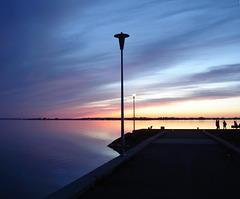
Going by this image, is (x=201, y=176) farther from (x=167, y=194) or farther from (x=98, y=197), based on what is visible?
(x=98, y=197)

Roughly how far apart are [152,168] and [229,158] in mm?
5003

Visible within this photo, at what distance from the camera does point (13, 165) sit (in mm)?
29109

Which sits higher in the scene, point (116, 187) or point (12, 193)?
point (116, 187)

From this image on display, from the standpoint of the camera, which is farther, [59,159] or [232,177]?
[59,159]

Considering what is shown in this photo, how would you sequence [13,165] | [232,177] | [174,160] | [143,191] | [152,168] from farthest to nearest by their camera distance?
[13,165] < [174,160] < [152,168] < [232,177] < [143,191]

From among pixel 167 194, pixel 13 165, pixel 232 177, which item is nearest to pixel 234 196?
pixel 167 194

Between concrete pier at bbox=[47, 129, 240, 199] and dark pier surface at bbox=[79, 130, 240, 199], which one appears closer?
concrete pier at bbox=[47, 129, 240, 199]

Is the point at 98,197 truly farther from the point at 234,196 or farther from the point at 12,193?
the point at 12,193

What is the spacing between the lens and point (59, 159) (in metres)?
33.1

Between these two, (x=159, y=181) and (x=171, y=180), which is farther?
(x=171, y=180)

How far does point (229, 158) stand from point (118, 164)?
20.5ft

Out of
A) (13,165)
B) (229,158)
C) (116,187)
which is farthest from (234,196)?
(13,165)

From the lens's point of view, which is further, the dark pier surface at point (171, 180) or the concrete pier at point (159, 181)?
the dark pier surface at point (171, 180)

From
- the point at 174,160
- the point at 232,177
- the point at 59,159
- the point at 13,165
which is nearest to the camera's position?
the point at 232,177
